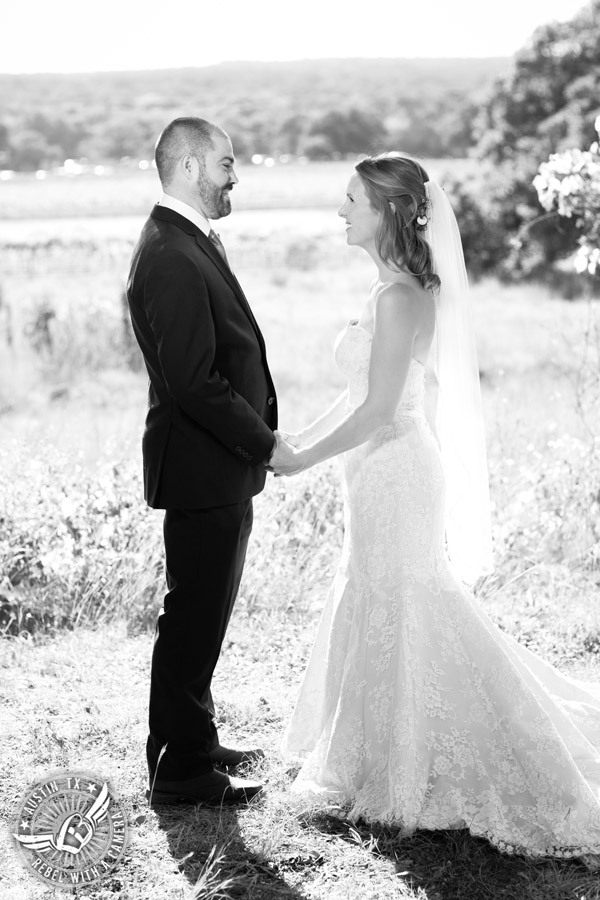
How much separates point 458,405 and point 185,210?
112cm

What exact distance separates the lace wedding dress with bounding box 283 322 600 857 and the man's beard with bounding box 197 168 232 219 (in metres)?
0.58

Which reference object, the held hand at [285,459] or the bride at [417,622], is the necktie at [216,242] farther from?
the held hand at [285,459]

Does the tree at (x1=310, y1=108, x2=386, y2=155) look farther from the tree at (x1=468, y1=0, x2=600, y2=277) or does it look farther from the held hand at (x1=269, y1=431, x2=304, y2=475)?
the held hand at (x1=269, y1=431, x2=304, y2=475)

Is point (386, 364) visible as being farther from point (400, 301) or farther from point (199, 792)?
point (199, 792)

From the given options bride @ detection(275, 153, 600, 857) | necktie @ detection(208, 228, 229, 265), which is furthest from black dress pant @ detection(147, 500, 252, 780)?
necktie @ detection(208, 228, 229, 265)

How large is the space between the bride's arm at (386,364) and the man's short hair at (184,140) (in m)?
0.73

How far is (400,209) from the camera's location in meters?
3.17

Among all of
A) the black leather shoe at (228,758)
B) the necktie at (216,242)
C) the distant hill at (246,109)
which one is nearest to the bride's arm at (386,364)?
the necktie at (216,242)

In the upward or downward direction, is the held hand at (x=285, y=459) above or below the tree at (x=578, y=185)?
below

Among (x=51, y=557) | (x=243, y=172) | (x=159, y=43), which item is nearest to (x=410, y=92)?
(x=159, y=43)

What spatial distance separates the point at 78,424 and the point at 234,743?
6.57 meters

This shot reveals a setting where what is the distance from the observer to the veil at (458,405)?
10.7 feet

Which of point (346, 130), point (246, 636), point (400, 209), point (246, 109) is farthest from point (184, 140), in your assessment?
point (246, 109)

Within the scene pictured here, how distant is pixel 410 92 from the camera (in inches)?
2435
